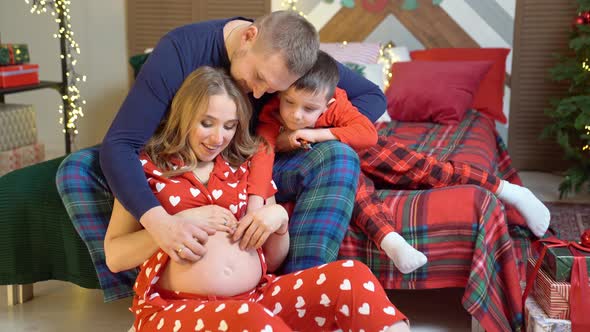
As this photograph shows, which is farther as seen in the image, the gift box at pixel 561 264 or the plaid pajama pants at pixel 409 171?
the plaid pajama pants at pixel 409 171

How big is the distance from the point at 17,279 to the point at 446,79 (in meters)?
2.47

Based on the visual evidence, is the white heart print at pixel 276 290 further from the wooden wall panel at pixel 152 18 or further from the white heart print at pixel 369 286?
the wooden wall panel at pixel 152 18

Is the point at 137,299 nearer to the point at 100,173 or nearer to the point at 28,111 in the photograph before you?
the point at 100,173

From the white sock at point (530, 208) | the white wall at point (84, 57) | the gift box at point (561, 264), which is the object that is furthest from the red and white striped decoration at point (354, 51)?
the gift box at point (561, 264)

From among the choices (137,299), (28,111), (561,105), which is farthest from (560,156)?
(137,299)

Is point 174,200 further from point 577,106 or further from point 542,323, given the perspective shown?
point 577,106

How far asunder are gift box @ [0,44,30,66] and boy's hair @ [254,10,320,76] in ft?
8.91

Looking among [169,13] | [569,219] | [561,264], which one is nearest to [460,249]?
[561,264]

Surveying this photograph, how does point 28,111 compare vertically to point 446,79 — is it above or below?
below

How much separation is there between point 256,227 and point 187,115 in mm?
320

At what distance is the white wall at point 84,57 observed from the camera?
4.87m

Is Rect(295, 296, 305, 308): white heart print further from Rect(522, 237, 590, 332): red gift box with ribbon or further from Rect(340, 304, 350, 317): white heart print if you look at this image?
Rect(522, 237, 590, 332): red gift box with ribbon

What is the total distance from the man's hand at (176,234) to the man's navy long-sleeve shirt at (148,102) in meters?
0.04

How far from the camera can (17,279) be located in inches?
94.0
